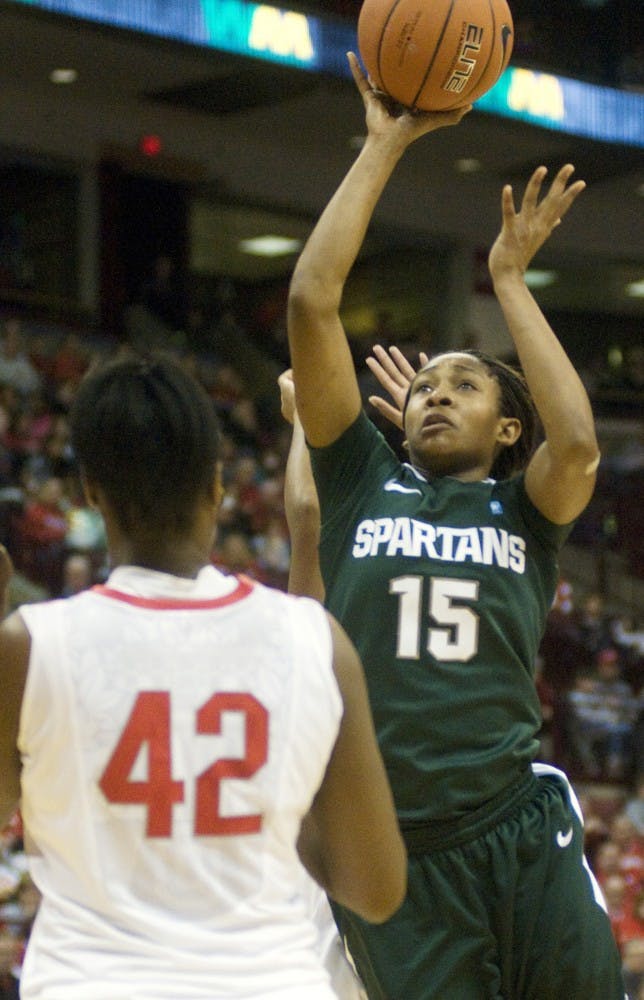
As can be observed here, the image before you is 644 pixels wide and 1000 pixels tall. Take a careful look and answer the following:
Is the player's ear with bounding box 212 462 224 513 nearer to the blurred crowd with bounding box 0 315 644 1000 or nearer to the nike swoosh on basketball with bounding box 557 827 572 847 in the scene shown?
the nike swoosh on basketball with bounding box 557 827 572 847

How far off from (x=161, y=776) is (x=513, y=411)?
163 cm

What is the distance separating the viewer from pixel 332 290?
9.57ft

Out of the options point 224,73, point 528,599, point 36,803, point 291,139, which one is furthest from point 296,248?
point 36,803

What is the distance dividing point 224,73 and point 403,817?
1213cm

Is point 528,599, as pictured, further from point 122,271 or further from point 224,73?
point 122,271

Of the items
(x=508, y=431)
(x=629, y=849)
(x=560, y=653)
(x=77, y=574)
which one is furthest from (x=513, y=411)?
(x=560, y=653)

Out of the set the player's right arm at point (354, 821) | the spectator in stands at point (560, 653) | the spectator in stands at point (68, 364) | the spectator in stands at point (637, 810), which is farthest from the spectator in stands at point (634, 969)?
the player's right arm at point (354, 821)

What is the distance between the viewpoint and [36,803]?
2.04m

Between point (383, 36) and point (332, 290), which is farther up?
point (383, 36)

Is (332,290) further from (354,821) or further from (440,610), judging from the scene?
(354,821)

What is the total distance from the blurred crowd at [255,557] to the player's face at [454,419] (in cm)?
516

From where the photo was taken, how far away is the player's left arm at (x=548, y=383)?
3074 millimetres

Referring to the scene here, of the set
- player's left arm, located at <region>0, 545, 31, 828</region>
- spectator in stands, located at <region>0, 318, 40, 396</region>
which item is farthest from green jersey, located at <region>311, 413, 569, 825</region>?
spectator in stands, located at <region>0, 318, 40, 396</region>

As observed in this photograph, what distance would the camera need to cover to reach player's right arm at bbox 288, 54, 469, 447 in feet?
9.53
